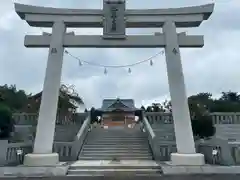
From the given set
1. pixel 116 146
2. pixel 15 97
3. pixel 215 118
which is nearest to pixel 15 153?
pixel 116 146

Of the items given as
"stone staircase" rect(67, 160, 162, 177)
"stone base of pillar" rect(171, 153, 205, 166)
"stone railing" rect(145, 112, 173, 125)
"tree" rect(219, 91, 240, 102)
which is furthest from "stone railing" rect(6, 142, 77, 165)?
"tree" rect(219, 91, 240, 102)

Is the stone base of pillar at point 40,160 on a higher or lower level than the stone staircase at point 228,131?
lower

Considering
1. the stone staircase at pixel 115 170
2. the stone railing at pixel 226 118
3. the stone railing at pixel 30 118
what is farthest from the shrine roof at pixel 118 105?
the stone staircase at pixel 115 170

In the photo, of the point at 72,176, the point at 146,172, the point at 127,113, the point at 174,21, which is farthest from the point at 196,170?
the point at 127,113

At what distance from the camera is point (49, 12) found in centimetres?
1244

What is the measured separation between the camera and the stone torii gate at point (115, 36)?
1173cm

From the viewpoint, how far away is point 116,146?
45.9 feet

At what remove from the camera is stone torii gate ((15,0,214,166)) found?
11.7 metres

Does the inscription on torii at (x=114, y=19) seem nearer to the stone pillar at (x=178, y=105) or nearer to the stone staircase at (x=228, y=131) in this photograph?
the stone pillar at (x=178, y=105)

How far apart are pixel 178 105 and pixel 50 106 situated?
456cm

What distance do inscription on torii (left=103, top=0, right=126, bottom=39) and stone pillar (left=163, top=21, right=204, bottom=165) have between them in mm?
1653

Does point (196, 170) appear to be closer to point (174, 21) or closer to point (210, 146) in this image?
point (210, 146)

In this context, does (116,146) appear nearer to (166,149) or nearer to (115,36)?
(166,149)

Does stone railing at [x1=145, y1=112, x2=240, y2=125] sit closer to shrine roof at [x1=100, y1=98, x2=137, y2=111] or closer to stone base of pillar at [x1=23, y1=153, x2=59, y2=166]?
stone base of pillar at [x1=23, y1=153, x2=59, y2=166]
